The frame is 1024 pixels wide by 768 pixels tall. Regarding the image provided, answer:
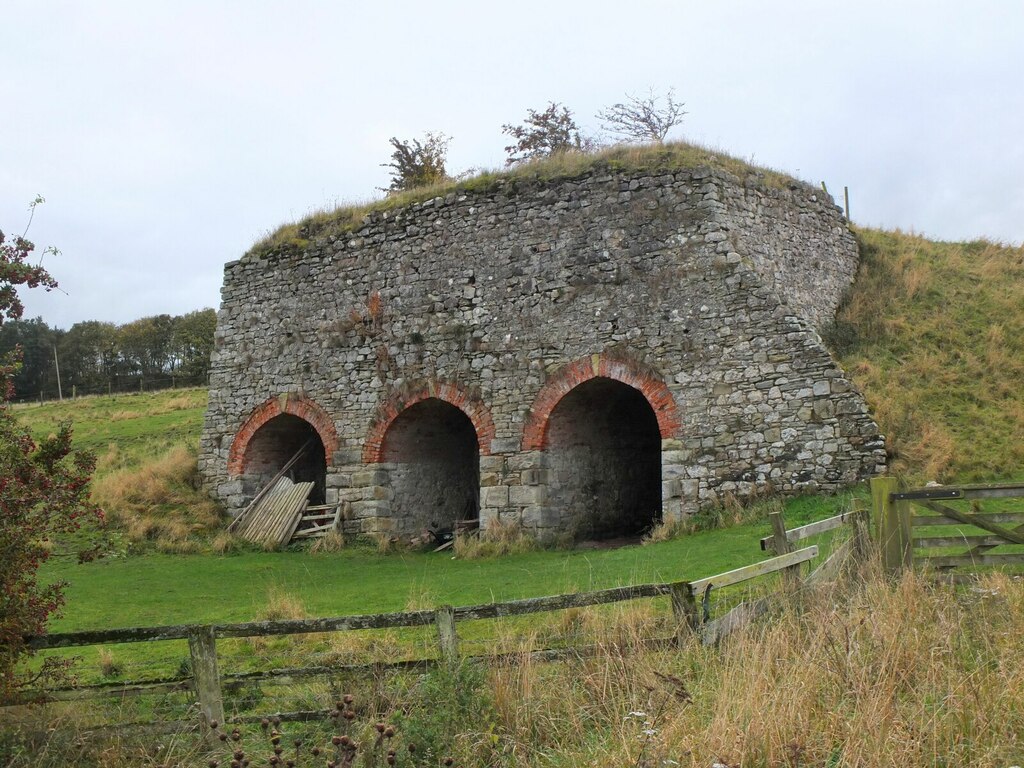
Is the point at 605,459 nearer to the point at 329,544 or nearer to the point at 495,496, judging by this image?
the point at 495,496

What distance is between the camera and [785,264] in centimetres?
1580

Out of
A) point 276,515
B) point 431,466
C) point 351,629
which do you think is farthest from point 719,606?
point 276,515

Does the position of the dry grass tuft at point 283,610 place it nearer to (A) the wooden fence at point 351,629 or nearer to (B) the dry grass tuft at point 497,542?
(A) the wooden fence at point 351,629

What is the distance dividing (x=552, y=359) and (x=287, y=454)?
725 cm

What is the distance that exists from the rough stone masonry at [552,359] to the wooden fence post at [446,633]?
8.02 m

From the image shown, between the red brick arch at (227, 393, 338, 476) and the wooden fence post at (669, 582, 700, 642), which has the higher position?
the red brick arch at (227, 393, 338, 476)

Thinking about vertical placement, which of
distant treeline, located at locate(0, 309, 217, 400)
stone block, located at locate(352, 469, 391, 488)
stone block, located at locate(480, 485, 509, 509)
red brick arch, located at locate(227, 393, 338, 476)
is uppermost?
distant treeline, located at locate(0, 309, 217, 400)

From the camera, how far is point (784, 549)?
7523 mm

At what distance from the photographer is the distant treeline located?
54312 millimetres

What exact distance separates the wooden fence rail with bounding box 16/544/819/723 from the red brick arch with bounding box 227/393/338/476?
10.9 meters

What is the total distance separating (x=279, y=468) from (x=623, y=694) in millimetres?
14680

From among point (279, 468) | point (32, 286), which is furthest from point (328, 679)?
point (279, 468)

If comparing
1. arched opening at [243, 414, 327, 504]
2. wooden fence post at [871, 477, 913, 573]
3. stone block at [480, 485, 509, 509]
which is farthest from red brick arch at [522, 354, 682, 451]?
→ wooden fence post at [871, 477, 913, 573]

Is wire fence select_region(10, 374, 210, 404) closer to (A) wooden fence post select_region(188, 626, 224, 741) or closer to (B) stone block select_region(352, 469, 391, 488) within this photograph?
(B) stone block select_region(352, 469, 391, 488)
